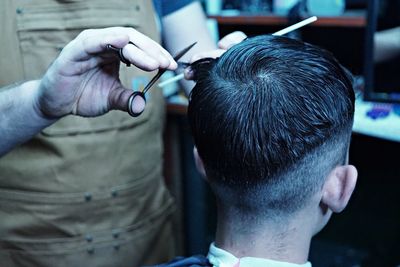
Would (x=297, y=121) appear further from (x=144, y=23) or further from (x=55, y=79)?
(x=144, y=23)

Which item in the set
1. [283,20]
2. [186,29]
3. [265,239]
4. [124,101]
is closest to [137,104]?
[124,101]

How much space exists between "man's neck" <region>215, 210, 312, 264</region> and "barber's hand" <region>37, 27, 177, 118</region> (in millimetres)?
318

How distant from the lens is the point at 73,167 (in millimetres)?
1468

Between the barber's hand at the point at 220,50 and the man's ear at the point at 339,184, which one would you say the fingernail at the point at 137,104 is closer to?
the barber's hand at the point at 220,50

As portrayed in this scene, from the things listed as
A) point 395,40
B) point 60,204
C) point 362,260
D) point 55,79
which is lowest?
point 362,260

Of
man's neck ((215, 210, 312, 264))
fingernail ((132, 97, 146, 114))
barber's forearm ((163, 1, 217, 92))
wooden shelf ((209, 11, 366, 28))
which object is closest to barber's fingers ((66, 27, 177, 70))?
fingernail ((132, 97, 146, 114))

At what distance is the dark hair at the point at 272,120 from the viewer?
3.10 ft

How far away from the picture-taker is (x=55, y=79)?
0.98 meters

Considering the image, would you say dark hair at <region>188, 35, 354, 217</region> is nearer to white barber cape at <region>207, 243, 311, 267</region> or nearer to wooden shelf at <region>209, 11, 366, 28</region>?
white barber cape at <region>207, 243, 311, 267</region>

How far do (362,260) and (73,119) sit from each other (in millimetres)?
1365

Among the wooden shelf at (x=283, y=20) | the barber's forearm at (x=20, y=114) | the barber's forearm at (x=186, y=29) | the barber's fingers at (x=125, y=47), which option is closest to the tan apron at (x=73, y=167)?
the barber's forearm at (x=186, y=29)

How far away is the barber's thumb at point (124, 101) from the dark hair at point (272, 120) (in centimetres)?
11

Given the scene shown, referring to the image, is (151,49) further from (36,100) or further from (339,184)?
(339,184)

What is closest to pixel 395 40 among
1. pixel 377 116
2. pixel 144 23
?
pixel 377 116
